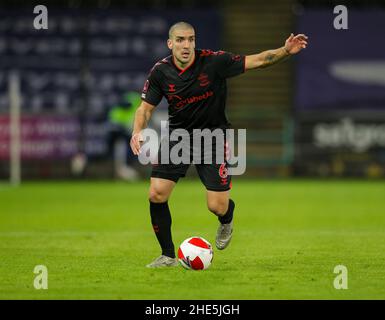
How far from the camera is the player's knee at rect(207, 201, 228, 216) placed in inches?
356

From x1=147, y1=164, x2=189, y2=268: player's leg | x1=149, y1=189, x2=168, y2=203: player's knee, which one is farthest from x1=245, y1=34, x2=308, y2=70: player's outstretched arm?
x1=149, y1=189, x2=168, y2=203: player's knee

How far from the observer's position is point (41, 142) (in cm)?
2238

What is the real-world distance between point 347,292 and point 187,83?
2.63 meters

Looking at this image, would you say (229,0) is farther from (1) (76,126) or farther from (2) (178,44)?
(2) (178,44)

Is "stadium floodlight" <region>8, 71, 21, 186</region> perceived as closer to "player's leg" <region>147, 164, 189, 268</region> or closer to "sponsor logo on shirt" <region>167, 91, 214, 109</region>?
"sponsor logo on shirt" <region>167, 91, 214, 109</region>

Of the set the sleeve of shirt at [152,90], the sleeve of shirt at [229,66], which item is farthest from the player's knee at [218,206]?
the sleeve of shirt at [229,66]

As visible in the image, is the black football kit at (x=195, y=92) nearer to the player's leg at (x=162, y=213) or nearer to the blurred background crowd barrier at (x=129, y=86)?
the player's leg at (x=162, y=213)

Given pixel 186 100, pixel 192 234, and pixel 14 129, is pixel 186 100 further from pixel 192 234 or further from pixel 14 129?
pixel 14 129

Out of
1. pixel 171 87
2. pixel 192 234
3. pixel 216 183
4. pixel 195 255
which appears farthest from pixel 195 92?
pixel 192 234

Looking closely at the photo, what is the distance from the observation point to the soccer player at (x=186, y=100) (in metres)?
8.67

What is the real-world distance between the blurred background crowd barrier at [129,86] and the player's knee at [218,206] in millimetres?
13281

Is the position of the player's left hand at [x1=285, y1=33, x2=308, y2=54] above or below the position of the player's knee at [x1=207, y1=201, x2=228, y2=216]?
above

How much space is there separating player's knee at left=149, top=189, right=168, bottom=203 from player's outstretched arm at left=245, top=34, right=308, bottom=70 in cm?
144
